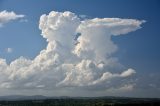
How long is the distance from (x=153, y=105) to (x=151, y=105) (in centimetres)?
115

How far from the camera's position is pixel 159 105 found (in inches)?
7367

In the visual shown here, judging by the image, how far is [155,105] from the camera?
191 metres

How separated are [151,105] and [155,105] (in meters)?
2.22

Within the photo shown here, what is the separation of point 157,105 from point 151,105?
335cm

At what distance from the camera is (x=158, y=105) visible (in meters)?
188

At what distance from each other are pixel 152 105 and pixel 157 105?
2851 millimetres

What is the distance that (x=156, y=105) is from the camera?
189750mm

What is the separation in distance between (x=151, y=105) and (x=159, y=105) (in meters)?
5.16

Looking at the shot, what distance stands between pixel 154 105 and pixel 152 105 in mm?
1221

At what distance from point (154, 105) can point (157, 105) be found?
65.3 inches

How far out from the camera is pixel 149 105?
629 ft

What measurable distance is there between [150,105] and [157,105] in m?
3.87

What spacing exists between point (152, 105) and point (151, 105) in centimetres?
56

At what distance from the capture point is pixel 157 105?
621 feet
